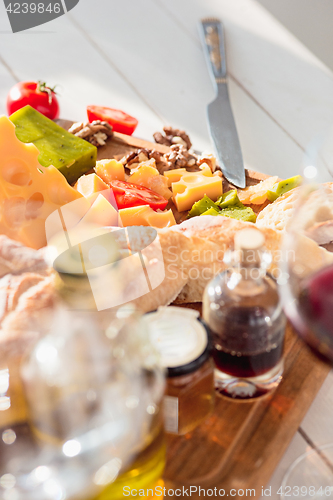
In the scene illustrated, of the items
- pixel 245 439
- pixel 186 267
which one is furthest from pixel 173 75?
pixel 245 439

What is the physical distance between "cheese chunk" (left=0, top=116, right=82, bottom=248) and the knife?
46 centimetres

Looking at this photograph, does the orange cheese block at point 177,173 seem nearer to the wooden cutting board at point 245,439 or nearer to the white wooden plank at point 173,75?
the white wooden plank at point 173,75

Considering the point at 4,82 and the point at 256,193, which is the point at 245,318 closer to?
the point at 256,193

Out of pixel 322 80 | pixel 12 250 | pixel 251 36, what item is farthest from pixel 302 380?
pixel 251 36

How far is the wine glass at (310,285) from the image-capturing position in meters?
0.63

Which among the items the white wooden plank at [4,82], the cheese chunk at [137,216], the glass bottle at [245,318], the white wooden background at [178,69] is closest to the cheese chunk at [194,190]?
the cheese chunk at [137,216]

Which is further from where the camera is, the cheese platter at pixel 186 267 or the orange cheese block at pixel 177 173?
the orange cheese block at pixel 177 173

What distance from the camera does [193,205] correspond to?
126 centimetres

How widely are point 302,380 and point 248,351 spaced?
17 cm

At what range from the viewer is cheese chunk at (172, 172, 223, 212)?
1.26m

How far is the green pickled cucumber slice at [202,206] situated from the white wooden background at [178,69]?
42cm

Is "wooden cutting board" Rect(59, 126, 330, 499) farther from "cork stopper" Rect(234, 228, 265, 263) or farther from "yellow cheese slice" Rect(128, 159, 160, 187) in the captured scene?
"yellow cheese slice" Rect(128, 159, 160, 187)

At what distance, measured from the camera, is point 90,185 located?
125cm

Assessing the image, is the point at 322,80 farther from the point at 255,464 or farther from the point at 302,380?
the point at 255,464
